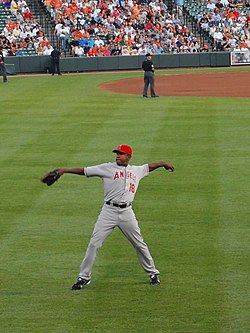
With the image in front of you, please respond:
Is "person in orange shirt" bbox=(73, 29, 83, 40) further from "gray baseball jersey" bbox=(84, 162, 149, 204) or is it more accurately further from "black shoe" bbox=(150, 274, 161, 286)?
"gray baseball jersey" bbox=(84, 162, 149, 204)

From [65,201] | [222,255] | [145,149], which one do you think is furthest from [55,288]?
[145,149]

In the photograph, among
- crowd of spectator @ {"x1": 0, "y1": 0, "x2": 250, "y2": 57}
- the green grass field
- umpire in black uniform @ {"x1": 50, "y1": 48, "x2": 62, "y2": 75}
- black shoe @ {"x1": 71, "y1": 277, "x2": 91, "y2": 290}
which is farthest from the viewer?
crowd of spectator @ {"x1": 0, "y1": 0, "x2": 250, "y2": 57}

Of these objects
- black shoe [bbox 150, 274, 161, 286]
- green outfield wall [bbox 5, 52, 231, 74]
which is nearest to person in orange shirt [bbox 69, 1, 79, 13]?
green outfield wall [bbox 5, 52, 231, 74]

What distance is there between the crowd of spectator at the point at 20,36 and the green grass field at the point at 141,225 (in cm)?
2233

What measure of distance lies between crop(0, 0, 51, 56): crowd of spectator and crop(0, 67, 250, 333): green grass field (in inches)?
879

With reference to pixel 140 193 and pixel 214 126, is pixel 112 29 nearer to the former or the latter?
pixel 214 126

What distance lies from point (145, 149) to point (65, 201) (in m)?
5.81

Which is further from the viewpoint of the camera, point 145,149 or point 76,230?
point 145,149

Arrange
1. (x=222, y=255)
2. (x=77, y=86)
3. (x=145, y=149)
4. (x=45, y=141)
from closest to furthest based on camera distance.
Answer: (x=222, y=255)
(x=145, y=149)
(x=45, y=141)
(x=77, y=86)

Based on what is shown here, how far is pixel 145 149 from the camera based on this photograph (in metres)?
22.4

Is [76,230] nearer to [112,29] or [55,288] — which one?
[55,288]

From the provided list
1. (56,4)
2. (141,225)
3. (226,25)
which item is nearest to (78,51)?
(56,4)

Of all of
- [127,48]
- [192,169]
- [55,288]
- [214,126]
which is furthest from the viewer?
[127,48]

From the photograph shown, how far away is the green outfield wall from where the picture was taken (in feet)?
171
